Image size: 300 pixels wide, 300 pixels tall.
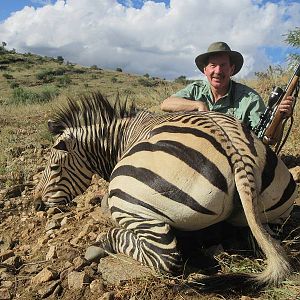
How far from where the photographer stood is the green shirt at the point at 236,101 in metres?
4.25

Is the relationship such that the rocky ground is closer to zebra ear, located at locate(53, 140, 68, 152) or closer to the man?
zebra ear, located at locate(53, 140, 68, 152)

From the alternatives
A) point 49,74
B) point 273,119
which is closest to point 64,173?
point 273,119

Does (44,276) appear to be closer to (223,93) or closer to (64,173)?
(64,173)

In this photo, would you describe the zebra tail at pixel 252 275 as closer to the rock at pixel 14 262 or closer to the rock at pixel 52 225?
the rock at pixel 14 262

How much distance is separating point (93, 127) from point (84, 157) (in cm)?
30

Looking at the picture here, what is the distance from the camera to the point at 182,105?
4.26m

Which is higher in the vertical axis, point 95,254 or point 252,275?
point 252,275

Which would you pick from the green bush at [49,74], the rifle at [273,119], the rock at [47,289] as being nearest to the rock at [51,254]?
the rock at [47,289]

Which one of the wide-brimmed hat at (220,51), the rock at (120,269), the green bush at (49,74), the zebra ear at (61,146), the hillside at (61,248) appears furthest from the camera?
the green bush at (49,74)

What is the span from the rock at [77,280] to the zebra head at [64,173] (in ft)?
4.23

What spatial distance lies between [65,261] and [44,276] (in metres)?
0.28

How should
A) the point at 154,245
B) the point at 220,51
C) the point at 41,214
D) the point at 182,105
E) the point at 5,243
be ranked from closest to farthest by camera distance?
1. the point at 154,245
2. the point at 5,243
3. the point at 41,214
4. the point at 220,51
5. the point at 182,105

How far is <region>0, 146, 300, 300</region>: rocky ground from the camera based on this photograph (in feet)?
8.03

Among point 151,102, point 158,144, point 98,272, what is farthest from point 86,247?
point 151,102
